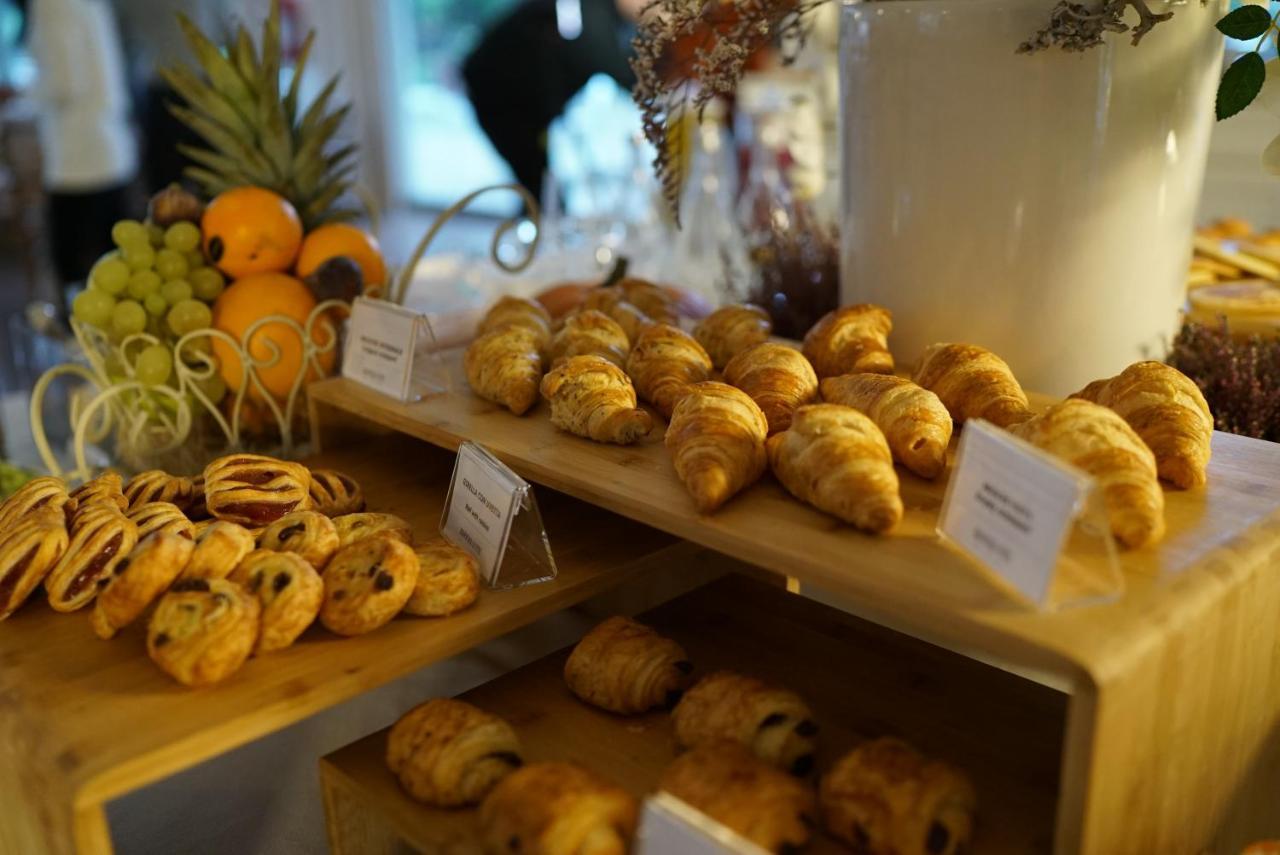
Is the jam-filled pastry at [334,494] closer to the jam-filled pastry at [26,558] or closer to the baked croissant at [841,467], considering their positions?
the jam-filled pastry at [26,558]

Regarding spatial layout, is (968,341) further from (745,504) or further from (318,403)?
(318,403)

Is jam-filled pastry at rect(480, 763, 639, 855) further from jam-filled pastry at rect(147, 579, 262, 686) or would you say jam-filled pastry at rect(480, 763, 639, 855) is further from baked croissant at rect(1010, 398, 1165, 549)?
baked croissant at rect(1010, 398, 1165, 549)

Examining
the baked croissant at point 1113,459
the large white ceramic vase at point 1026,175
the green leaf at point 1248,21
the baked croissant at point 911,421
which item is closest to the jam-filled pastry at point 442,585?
the baked croissant at point 911,421

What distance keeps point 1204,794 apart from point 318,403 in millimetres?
995

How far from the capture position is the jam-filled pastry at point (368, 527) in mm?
972

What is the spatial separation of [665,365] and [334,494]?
0.35 metres

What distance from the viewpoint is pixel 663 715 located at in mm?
958

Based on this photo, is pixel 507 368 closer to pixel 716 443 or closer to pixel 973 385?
pixel 716 443

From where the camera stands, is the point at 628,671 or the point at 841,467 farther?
the point at 628,671

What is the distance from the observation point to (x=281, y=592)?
0.86 m

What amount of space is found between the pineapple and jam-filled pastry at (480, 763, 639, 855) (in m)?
1.11

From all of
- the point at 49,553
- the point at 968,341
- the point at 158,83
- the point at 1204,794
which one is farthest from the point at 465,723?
the point at 158,83

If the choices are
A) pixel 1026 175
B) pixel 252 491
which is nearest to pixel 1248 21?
pixel 1026 175

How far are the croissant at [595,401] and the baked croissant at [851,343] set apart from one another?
22 centimetres
